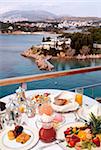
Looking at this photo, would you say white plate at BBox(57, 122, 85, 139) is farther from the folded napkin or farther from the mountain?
the mountain

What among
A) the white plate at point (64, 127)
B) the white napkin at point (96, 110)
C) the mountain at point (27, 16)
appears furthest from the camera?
the mountain at point (27, 16)

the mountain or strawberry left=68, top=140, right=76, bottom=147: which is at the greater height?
the mountain

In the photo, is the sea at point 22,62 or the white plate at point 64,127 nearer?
the white plate at point 64,127

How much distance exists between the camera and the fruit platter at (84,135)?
45.3 inches

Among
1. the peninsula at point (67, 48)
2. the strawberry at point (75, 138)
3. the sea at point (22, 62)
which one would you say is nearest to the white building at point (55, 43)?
the peninsula at point (67, 48)

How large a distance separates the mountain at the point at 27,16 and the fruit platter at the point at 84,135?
11.7 feet

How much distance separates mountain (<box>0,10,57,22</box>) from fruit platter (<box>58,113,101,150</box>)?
3567 millimetres

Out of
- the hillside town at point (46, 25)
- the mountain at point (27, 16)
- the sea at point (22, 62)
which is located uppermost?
the mountain at point (27, 16)

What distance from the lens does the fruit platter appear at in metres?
1.15

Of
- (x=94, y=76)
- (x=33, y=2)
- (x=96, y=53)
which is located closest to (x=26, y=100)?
(x=33, y=2)

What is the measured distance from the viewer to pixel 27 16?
185 inches

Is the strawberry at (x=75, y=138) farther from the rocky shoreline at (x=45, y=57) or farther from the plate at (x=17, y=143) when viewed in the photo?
the rocky shoreline at (x=45, y=57)

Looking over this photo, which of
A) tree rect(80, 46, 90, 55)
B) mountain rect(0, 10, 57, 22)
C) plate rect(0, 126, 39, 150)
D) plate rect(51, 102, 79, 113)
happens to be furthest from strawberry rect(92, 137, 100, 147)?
tree rect(80, 46, 90, 55)

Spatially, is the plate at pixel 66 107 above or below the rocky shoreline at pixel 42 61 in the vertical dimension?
above
